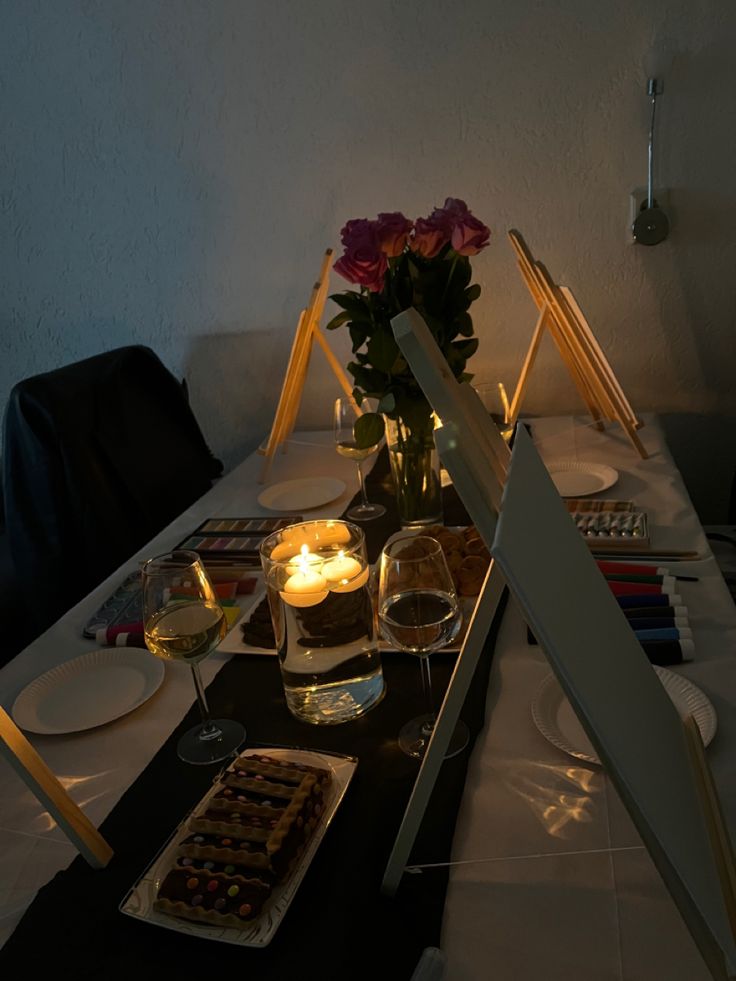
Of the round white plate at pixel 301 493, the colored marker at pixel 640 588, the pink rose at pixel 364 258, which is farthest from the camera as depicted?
the round white plate at pixel 301 493

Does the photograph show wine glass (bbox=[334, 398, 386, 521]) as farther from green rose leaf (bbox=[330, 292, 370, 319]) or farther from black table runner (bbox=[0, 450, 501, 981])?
black table runner (bbox=[0, 450, 501, 981])

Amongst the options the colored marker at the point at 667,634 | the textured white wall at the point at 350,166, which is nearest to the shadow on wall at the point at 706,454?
the textured white wall at the point at 350,166

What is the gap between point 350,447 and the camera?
1465 mm

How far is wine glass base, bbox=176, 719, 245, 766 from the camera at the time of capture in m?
0.88

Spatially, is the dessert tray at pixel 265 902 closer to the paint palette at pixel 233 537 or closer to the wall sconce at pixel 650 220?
the paint palette at pixel 233 537

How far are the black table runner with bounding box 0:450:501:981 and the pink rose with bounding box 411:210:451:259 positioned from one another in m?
0.68

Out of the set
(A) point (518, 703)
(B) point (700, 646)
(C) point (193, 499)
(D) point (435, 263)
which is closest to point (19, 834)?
(A) point (518, 703)

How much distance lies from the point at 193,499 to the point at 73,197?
91 cm

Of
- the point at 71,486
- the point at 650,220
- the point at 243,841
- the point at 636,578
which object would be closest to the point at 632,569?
the point at 636,578

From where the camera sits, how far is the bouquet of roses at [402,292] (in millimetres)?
1235

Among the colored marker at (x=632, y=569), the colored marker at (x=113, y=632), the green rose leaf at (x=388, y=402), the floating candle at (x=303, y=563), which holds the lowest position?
the colored marker at (x=632, y=569)

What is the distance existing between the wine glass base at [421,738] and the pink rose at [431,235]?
0.73 metres

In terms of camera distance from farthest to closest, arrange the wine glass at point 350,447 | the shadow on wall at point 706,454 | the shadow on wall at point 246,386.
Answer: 1. the shadow on wall at point 246,386
2. the shadow on wall at point 706,454
3. the wine glass at point 350,447

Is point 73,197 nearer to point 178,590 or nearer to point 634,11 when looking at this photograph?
point 634,11
